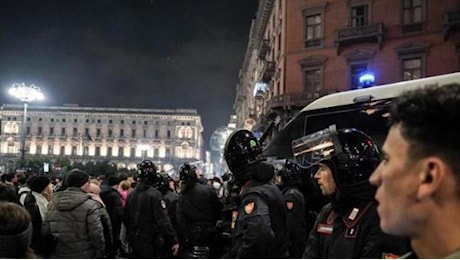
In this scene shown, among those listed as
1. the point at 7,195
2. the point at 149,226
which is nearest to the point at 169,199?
the point at 149,226

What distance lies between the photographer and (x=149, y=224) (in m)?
7.08

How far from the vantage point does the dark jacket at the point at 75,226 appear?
5.49 meters

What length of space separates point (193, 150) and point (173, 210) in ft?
383

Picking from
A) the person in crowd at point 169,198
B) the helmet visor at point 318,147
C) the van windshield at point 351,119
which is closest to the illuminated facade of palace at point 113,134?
the person in crowd at point 169,198

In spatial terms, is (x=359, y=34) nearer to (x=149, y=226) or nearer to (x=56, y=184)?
(x=56, y=184)

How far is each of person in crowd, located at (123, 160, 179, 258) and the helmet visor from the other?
2.76m

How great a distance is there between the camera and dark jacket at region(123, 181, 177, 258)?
6.99 metres

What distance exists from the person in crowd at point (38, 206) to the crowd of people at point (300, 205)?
2 cm

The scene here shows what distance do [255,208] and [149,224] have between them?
3.74m

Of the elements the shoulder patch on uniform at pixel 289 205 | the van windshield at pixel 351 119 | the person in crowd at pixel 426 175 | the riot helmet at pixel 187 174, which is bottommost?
the shoulder patch on uniform at pixel 289 205

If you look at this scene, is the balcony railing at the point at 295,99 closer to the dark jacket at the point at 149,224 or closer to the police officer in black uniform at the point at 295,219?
the police officer in black uniform at the point at 295,219

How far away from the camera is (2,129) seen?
11056 cm

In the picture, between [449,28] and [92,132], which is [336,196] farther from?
[92,132]

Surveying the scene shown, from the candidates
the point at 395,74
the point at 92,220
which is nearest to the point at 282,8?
the point at 395,74
